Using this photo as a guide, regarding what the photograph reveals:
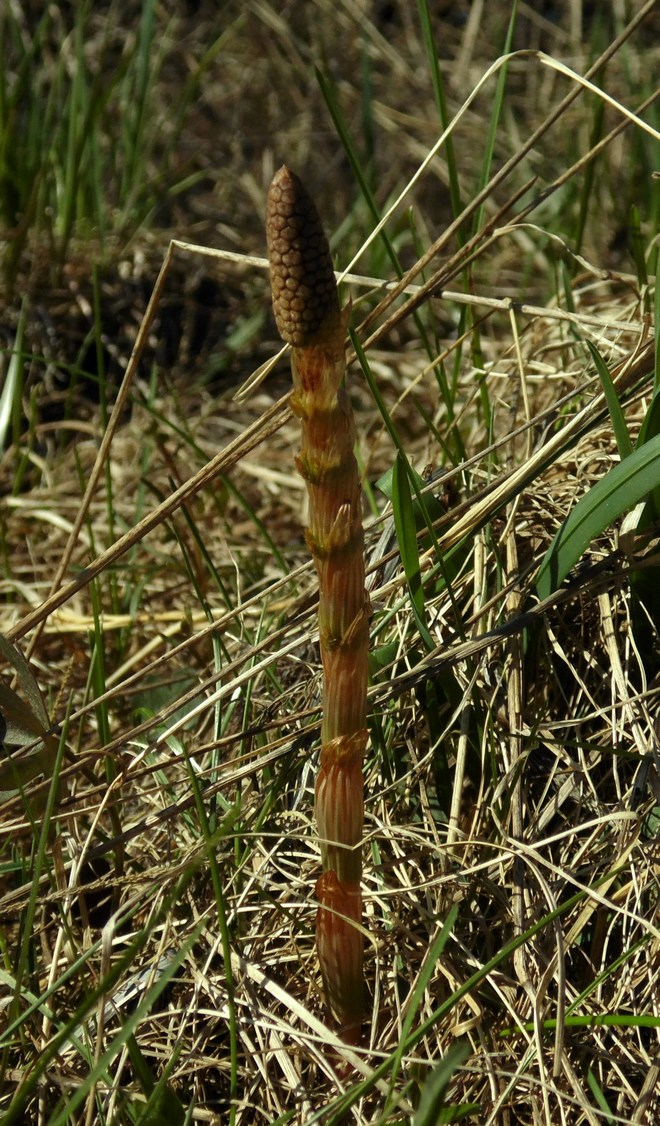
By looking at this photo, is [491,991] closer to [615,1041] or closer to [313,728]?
[615,1041]

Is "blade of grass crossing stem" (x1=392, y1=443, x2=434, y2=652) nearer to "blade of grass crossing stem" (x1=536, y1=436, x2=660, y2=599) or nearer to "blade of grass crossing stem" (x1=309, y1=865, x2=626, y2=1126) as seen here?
"blade of grass crossing stem" (x1=536, y1=436, x2=660, y2=599)

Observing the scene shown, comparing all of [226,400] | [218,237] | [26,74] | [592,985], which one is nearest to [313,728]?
[592,985]

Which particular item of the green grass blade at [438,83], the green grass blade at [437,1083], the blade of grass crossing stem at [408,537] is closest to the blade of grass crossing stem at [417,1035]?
the green grass blade at [437,1083]

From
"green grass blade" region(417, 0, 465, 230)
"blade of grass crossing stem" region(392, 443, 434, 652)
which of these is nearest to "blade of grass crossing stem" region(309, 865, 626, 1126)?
"blade of grass crossing stem" region(392, 443, 434, 652)

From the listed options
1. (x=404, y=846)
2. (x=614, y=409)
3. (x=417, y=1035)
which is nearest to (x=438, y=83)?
(x=614, y=409)

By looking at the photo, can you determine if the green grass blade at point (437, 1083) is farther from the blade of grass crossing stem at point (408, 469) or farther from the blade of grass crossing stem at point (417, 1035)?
the blade of grass crossing stem at point (408, 469)

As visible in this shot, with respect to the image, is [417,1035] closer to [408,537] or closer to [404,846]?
[404,846]
